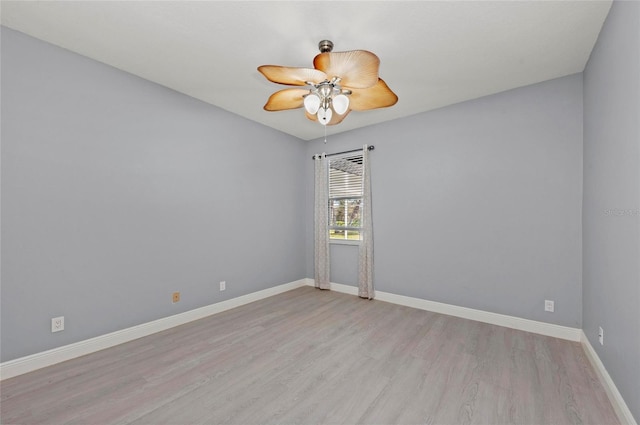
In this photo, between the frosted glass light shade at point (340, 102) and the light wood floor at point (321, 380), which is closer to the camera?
the light wood floor at point (321, 380)

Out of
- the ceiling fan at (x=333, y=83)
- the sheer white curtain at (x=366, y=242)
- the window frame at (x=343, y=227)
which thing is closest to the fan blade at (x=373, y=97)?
the ceiling fan at (x=333, y=83)

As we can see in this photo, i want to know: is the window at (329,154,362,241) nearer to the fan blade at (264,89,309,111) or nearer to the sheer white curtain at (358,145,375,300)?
the sheer white curtain at (358,145,375,300)

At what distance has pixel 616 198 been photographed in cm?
180

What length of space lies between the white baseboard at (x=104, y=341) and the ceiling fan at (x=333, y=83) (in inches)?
101

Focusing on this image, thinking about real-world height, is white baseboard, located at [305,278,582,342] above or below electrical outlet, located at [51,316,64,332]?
below

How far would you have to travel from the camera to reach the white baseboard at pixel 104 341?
6.86ft

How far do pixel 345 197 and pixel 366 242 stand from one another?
869 mm

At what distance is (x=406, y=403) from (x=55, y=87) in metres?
3.69

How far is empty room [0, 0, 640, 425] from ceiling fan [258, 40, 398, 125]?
0.02 m

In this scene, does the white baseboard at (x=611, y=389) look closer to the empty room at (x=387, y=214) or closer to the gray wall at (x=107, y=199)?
the empty room at (x=387, y=214)

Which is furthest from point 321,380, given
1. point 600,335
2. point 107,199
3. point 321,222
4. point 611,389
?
point 321,222

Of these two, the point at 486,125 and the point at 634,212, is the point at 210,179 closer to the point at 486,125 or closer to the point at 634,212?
the point at 486,125

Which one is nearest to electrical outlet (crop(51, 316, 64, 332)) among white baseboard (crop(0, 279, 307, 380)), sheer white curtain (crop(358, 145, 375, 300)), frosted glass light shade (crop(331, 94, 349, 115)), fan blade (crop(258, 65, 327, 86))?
white baseboard (crop(0, 279, 307, 380))

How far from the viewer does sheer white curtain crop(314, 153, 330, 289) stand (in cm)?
466
